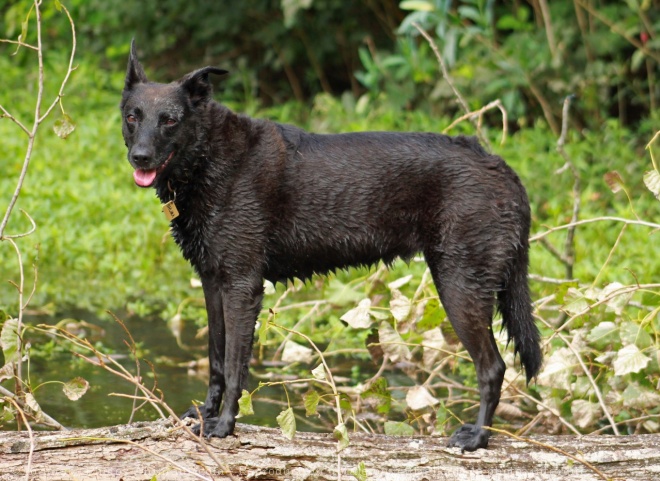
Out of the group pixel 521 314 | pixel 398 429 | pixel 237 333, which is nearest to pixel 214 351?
pixel 237 333

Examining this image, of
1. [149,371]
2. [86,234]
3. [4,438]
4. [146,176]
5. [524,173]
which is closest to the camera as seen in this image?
[4,438]

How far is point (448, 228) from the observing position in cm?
404

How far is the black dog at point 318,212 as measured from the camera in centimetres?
400

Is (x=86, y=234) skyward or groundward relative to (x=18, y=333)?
groundward

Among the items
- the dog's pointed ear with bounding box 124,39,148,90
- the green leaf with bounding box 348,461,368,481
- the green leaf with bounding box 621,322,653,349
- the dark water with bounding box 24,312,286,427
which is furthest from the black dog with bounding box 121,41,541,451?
the dark water with bounding box 24,312,286,427

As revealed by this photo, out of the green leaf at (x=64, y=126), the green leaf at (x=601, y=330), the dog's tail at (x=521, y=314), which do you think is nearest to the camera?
the dog's tail at (x=521, y=314)

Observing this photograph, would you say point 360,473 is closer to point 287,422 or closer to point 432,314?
point 287,422

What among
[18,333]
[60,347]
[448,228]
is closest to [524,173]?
[60,347]

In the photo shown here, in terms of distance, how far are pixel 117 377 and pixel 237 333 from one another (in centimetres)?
212

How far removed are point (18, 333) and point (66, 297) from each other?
3.40m

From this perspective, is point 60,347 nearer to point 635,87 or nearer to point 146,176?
point 146,176

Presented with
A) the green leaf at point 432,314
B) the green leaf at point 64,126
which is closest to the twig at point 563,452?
the green leaf at point 432,314

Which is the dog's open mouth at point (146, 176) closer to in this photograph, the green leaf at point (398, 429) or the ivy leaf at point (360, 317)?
the ivy leaf at point (360, 317)

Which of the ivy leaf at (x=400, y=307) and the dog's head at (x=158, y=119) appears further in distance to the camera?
the ivy leaf at (x=400, y=307)
